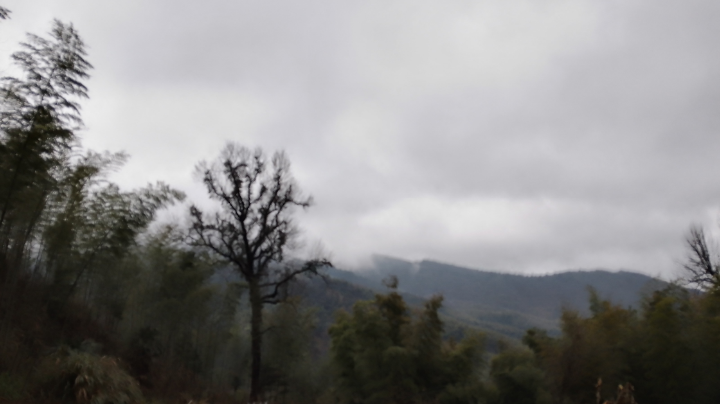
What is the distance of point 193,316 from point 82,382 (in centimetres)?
989

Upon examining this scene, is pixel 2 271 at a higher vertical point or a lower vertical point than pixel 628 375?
higher

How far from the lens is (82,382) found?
7.68m

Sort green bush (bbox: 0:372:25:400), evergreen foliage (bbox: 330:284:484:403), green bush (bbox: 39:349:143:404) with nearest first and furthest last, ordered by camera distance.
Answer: green bush (bbox: 0:372:25:400), green bush (bbox: 39:349:143:404), evergreen foliage (bbox: 330:284:484:403)

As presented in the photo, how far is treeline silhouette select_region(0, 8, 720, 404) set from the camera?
8555 mm

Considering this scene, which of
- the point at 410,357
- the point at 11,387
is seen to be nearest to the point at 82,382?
the point at 11,387

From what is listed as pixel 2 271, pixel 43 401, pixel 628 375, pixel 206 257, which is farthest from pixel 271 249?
pixel 628 375

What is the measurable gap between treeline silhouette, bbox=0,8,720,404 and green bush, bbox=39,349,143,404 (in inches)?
1.0

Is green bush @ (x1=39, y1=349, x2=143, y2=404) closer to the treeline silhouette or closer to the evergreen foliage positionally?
the treeline silhouette

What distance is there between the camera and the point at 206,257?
1656 centimetres

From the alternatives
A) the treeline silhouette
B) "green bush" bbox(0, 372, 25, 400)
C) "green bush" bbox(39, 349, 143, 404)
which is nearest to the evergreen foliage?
the treeline silhouette

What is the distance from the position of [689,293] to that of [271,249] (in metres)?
13.9

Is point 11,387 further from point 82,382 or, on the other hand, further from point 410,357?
point 410,357

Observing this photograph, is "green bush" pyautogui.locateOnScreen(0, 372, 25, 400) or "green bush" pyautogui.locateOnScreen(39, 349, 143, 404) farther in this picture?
"green bush" pyautogui.locateOnScreen(39, 349, 143, 404)

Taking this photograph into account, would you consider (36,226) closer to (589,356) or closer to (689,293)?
(589,356)
